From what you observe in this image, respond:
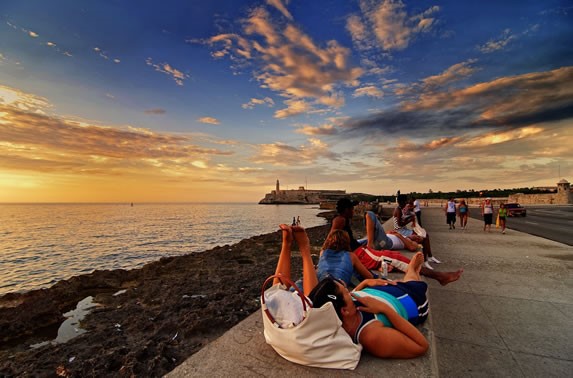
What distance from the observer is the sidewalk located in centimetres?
231

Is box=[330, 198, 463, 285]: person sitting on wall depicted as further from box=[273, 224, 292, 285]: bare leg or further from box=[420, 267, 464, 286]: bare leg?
box=[273, 224, 292, 285]: bare leg

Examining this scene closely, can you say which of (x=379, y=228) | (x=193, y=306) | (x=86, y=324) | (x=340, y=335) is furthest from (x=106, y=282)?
(x=340, y=335)

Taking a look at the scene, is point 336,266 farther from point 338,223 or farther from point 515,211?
point 515,211

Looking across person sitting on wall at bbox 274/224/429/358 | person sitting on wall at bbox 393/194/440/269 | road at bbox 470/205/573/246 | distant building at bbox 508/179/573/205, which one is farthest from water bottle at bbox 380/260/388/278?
distant building at bbox 508/179/573/205

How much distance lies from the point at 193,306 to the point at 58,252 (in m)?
15.8

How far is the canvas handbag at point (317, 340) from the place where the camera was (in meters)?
2.10

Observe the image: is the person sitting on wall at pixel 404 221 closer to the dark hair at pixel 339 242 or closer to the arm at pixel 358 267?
the arm at pixel 358 267

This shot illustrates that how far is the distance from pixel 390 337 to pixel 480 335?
232 cm

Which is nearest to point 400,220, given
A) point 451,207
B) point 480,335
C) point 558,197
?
point 480,335

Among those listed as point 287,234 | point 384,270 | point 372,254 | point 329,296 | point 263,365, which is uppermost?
point 287,234

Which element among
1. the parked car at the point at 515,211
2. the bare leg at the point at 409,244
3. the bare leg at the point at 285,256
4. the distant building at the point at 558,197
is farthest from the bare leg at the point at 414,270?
the distant building at the point at 558,197

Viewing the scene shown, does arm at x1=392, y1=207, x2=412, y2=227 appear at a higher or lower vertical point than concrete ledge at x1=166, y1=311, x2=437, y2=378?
higher

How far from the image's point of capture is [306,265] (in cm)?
324

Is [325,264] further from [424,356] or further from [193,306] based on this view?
[193,306]
